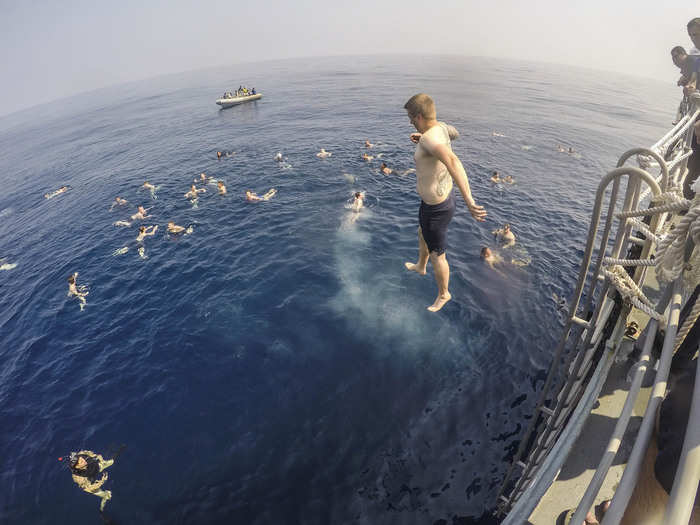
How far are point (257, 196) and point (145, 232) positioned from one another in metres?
7.10

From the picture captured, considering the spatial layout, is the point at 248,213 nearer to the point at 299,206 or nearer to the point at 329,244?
the point at 299,206

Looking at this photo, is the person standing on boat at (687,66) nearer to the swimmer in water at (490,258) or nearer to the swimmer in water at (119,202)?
the swimmer in water at (490,258)

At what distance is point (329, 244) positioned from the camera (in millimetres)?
15859

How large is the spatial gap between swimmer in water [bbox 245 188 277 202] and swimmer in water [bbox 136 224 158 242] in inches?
232

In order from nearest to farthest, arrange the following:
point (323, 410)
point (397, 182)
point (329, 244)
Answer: point (323, 410), point (329, 244), point (397, 182)

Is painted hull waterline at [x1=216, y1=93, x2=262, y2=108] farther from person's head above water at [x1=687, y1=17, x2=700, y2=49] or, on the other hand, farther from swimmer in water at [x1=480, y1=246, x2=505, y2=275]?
person's head above water at [x1=687, y1=17, x2=700, y2=49]

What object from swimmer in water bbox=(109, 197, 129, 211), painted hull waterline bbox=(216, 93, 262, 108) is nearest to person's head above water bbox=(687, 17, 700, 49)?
swimmer in water bbox=(109, 197, 129, 211)

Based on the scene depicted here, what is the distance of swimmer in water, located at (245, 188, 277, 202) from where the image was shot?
21.0 metres

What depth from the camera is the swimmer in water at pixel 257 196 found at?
21.0 metres

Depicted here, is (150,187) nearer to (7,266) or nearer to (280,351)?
(7,266)

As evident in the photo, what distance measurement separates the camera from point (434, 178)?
5289mm

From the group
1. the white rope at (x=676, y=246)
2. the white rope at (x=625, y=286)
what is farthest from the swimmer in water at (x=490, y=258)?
the white rope at (x=676, y=246)

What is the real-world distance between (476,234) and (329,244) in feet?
25.2

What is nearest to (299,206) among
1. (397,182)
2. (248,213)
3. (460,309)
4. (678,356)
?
(248,213)
